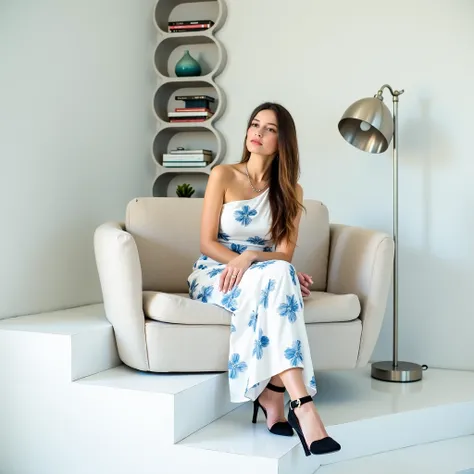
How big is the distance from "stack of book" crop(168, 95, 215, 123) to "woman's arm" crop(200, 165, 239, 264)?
120cm

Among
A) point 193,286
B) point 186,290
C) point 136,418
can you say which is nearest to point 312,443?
point 136,418

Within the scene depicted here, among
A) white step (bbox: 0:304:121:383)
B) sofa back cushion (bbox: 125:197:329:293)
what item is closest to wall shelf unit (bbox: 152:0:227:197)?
sofa back cushion (bbox: 125:197:329:293)

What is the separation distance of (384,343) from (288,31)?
1738 mm

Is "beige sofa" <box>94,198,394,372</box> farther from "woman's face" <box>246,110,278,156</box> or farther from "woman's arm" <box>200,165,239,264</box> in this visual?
"woman's face" <box>246,110,278,156</box>

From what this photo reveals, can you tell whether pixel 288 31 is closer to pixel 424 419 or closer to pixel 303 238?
pixel 303 238

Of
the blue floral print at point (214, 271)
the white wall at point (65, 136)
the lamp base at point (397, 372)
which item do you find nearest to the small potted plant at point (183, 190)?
the white wall at point (65, 136)

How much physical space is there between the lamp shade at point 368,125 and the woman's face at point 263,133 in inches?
22.1

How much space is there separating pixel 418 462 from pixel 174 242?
1362 millimetres

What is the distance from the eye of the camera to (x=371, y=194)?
385 cm

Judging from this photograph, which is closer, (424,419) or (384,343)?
(424,419)

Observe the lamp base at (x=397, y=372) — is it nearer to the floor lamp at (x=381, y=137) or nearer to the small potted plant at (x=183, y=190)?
the floor lamp at (x=381, y=137)

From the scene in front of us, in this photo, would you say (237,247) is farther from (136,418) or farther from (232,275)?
(136,418)

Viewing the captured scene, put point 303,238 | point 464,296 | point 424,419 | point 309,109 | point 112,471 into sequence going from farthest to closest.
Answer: point 309,109 → point 464,296 → point 303,238 → point 424,419 → point 112,471

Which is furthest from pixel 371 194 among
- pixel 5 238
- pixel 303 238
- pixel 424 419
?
pixel 5 238
